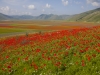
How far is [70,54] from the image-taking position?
49.7 ft

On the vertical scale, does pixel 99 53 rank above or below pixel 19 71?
above

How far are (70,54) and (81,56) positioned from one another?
1.53 meters

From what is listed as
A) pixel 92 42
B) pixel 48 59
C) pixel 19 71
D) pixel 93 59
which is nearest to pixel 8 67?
pixel 19 71

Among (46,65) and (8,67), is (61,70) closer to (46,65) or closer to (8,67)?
(46,65)

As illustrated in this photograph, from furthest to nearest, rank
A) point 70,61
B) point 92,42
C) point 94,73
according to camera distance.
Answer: point 92,42 < point 70,61 < point 94,73

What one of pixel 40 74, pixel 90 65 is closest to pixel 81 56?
pixel 90 65

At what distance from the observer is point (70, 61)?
13.5 meters

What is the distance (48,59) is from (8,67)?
4.18 meters

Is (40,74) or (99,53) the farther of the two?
(99,53)

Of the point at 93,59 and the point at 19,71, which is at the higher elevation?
the point at 93,59

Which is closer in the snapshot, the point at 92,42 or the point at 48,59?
the point at 48,59

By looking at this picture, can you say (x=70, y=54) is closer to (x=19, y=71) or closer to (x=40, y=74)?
(x=40, y=74)

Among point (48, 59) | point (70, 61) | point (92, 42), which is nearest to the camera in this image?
point (70, 61)

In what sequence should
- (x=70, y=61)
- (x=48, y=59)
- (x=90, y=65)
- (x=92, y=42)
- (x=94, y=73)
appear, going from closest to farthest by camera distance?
(x=94, y=73) < (x=90, y=65) < (x=70, y=61) < (x=48, y=59) < (x=92, y=42)
